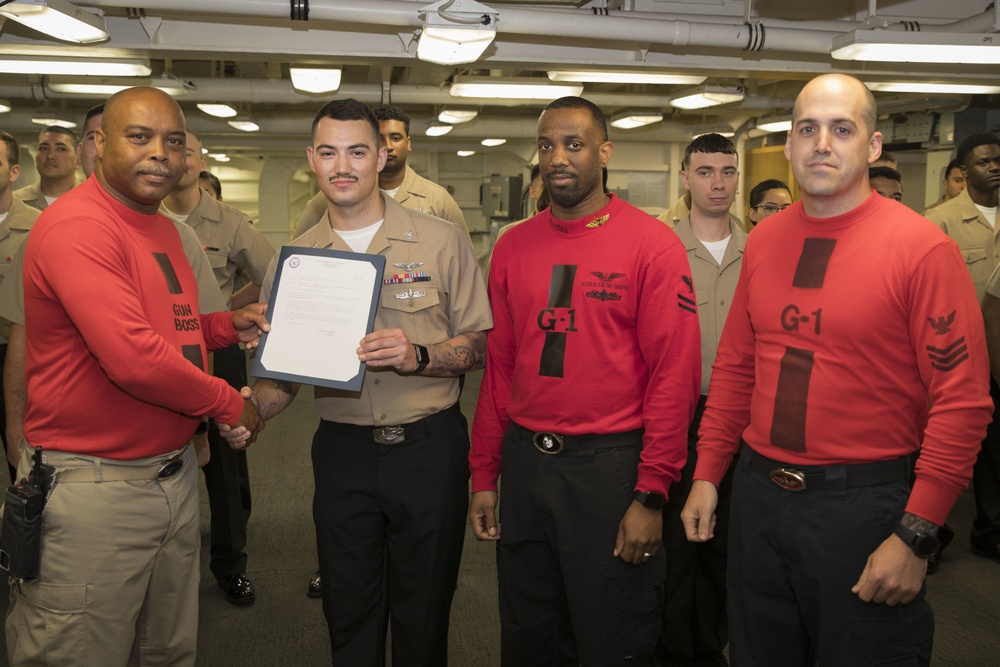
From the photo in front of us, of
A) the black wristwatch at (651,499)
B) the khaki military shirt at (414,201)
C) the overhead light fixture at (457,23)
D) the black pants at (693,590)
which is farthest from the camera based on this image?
the overhead light fixture at (457,23)

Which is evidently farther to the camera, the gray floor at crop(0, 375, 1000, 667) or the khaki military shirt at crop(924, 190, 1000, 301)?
the khaki military shirt at crop(924, 190, 1000, 301)

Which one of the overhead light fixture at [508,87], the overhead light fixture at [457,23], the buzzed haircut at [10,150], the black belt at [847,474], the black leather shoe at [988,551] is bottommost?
the black leather shoe at [988,551]

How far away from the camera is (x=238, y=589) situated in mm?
3607

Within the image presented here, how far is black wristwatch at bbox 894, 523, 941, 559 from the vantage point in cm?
165

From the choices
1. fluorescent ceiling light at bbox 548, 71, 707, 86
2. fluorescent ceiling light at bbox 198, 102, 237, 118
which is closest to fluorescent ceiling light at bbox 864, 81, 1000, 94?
fluorescent ceiling light at bbox 548, 71, 707, 86

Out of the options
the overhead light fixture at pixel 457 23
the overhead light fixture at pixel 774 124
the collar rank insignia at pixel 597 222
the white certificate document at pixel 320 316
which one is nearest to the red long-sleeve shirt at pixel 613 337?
the collar rank insignia at pixel 597 222

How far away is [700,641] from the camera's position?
9.93ft

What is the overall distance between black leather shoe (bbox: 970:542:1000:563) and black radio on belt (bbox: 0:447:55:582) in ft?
14.0

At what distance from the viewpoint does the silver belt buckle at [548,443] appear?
223 cm

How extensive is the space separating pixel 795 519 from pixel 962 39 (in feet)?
12.8

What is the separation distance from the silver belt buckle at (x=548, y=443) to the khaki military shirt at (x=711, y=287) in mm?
1013

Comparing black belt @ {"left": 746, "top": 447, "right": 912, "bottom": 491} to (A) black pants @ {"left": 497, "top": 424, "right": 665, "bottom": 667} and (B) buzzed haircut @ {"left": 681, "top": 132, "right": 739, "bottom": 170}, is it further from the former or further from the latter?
(B) buzzed haircut @ {"left": 681, "top": 132, "right": 739, "bottom": 170}

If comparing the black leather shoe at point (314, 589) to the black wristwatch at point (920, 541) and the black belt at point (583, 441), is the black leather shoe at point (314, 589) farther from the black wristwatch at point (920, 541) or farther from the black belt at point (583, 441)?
the black wristwatch at point (920, 541)

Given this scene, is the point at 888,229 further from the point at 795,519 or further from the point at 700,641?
the point at 700,641
